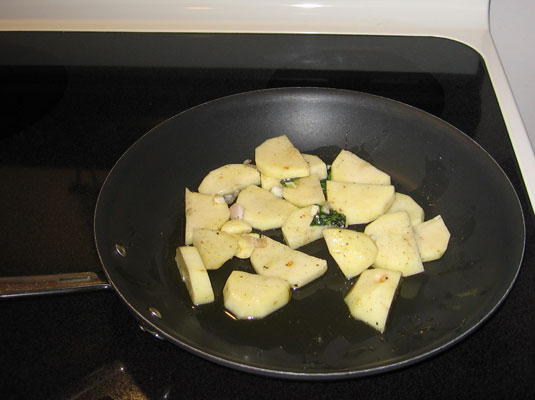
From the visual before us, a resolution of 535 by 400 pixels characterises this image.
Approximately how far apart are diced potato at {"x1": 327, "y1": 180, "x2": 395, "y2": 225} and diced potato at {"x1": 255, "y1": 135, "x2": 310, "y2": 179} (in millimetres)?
80

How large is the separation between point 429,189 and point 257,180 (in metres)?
0.35

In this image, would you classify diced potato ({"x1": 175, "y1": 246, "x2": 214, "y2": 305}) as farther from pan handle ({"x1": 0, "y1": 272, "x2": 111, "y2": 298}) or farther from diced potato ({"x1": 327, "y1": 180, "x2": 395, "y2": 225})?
diced potato ({"x1": 327, "y1": 180, "x2": 395, "y2": 225})

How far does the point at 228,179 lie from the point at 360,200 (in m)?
0.27

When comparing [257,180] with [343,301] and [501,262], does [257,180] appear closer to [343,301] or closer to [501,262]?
[343,301]

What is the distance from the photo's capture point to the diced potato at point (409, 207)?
3.54 ft

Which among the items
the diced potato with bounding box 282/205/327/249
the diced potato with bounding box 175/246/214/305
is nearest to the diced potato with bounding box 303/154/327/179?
Result: the diced potato with bounding box 282/205/327/249

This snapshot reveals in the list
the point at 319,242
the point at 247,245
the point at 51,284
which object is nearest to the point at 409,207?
the point at 319,242

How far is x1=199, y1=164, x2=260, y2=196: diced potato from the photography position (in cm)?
115

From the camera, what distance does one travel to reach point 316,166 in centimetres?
116

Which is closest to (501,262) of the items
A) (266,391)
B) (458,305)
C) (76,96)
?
(458,305)

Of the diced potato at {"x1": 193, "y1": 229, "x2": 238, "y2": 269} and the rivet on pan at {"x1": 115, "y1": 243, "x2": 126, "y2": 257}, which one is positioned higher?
the rivet on pan at {"x1": 115, "y1": 243, "x2": 126, "y2": 257}

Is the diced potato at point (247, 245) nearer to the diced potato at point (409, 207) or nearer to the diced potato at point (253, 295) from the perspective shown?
the diced potato at point (253, 295)

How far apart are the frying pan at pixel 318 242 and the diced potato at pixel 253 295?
0.02m

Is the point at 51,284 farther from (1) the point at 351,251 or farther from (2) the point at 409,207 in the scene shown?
(2) the point at 409,207
